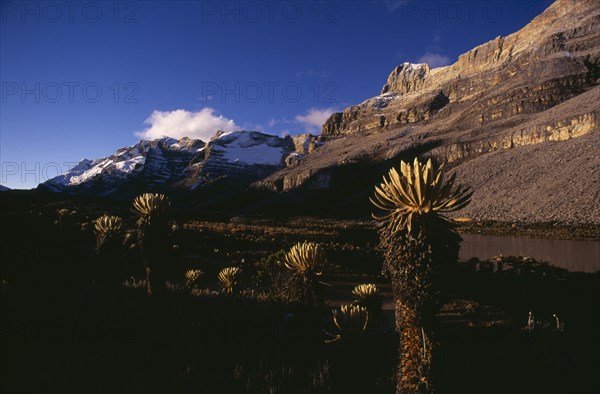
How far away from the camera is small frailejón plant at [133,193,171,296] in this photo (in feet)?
21.9

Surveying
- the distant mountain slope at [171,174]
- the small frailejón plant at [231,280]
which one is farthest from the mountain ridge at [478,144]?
the small frailejón plant at [231,280]

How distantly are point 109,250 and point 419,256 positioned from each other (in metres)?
8.15

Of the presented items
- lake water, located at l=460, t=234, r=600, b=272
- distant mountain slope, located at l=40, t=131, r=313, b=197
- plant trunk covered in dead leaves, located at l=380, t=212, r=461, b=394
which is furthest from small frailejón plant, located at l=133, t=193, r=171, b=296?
distant mountain slope, located at l=40, t=131, r=313, b=197

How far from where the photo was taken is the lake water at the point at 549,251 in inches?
768

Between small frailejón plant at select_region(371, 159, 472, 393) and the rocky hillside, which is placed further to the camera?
the rocky hillside

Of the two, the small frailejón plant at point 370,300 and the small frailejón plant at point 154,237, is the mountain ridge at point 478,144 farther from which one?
the small frailejón plant at point 154,237

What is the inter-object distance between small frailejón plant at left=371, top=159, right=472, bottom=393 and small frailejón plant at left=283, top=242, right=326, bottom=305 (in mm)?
3619

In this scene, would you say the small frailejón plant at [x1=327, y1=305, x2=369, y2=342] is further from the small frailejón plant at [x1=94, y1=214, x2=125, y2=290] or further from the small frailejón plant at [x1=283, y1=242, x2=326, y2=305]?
the small frailejón plant at [x1=94, y1=214, x2=125, y2=290]

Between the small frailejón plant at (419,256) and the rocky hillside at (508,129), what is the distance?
42.9 metres

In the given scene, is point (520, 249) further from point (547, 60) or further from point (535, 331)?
point (547, 60)

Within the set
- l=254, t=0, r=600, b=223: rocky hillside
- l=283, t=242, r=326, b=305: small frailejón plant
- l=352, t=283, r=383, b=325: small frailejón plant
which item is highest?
l=254, t=0, r=600, b=223: rocky hillside

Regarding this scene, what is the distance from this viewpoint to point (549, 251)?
2425 cm

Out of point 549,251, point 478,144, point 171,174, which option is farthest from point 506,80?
point 171,174

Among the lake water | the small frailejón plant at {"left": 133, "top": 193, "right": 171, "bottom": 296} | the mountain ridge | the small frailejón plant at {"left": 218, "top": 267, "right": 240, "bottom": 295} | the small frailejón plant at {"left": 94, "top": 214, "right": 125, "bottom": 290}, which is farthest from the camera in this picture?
the mountain ridge
